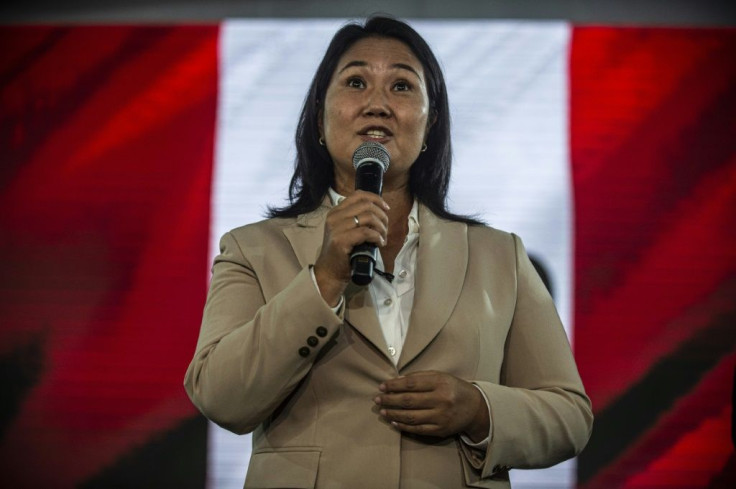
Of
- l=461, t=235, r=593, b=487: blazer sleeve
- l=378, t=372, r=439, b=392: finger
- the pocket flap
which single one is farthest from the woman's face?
the pocket flap

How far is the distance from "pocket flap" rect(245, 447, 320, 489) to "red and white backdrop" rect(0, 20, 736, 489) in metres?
1.68

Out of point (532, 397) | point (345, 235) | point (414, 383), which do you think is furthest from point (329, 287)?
point (532, 397)

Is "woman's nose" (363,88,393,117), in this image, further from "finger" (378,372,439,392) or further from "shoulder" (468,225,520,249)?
"finger" (378,372,439,392)

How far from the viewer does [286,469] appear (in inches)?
65.9

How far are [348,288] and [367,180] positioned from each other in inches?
9.4

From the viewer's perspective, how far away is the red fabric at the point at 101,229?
345cm

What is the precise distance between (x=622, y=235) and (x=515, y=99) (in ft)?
2.22

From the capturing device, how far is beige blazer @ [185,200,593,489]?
1.64 metres

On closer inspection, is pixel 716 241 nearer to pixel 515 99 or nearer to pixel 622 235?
pixel 622 235

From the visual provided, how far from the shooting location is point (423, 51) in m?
2.23

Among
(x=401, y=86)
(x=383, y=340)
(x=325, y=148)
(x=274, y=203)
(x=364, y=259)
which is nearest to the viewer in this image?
(x=364, y=259)

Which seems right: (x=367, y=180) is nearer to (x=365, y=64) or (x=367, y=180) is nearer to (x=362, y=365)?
(x=362, y=365)

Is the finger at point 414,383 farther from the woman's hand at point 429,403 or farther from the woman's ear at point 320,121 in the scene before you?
the woman's ear at point 320,121

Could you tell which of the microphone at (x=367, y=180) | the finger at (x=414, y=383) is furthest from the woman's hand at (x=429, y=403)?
the microphone at (x=367, y=180)
